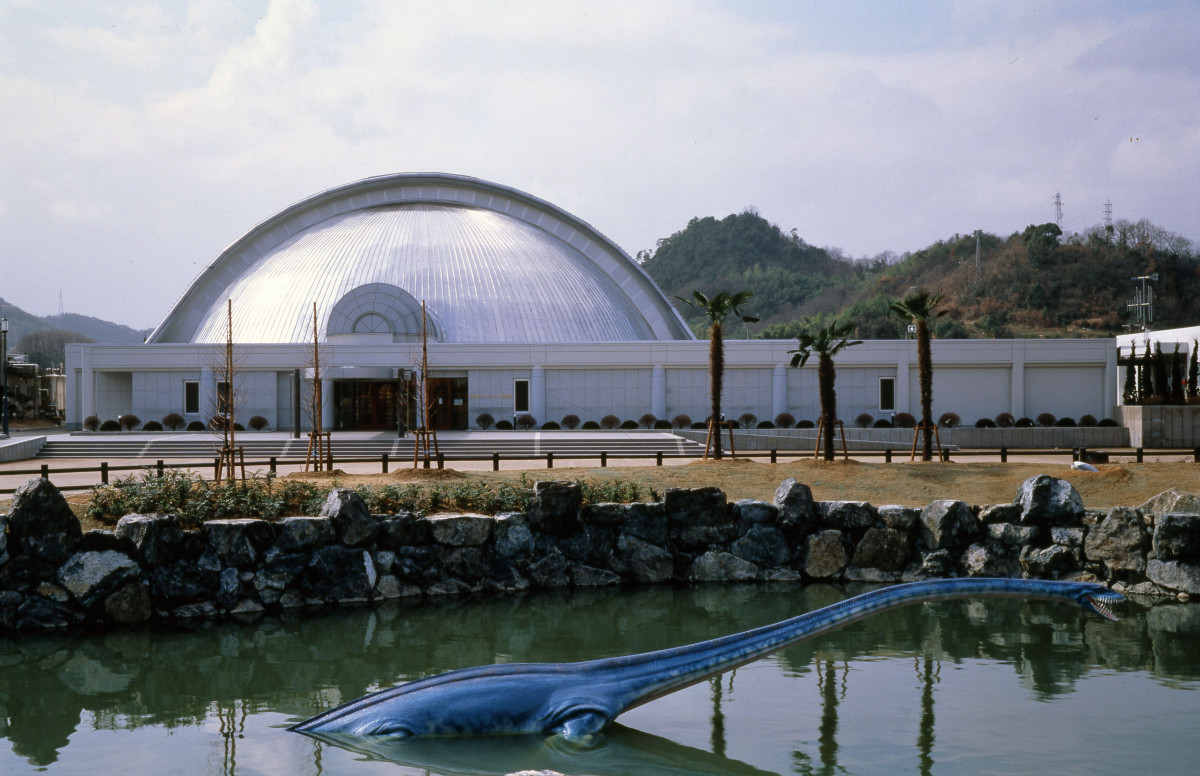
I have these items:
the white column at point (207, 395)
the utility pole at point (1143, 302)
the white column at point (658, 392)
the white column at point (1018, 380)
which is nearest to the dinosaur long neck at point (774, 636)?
the white column at point (658, 392)

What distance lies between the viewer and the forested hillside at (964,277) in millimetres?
88375

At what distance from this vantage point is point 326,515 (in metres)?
15.3

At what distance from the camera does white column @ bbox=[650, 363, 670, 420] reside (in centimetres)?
4509

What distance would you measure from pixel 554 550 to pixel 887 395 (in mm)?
32842

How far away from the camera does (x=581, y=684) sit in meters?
8.81

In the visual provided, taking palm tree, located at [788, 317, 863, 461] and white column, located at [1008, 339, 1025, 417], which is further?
white column, located at [1008, 339, 1025, 417]

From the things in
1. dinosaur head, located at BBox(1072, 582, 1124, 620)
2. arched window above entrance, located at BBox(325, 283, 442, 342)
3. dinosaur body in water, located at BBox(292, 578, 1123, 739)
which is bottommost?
dinosaur body in water, located at BBox(292, 578, 1123, 739)

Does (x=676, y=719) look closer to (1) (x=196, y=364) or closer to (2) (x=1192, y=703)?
(2) (x=1192, y=703)

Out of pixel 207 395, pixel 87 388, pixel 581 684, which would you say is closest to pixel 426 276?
pixel 207 395

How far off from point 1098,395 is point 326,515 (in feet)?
133

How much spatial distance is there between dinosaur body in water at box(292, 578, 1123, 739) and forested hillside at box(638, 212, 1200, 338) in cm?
6608

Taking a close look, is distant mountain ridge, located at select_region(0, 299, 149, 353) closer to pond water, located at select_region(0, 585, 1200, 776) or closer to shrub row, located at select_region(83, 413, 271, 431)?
shrub row, located at select_region(83, 413, 271, 431)

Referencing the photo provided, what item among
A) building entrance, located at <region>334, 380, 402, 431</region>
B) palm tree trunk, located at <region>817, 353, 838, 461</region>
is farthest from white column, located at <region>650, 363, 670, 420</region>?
palm tree trunk, located at <region>817, 353, 838, 461</region>

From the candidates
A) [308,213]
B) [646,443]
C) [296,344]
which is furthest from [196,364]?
[646,443]
